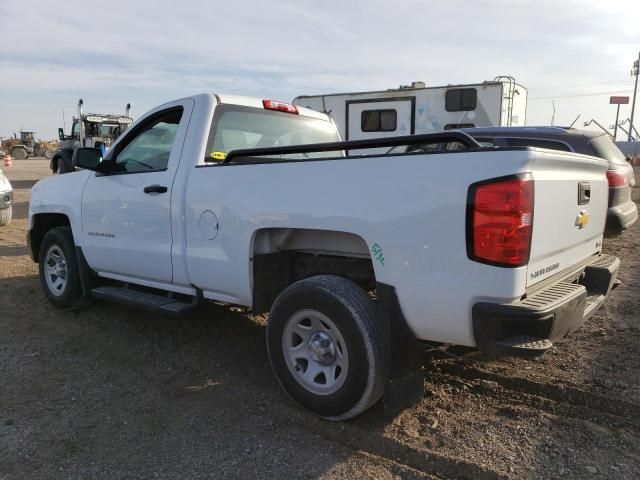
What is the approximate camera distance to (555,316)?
8.22 ft

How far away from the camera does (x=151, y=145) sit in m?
4.36

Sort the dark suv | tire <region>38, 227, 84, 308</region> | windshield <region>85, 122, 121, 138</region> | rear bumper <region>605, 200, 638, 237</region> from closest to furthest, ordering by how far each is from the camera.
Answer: tire <region>38, 227, 84, 308</region> → rear bumper <region>605, 200, 638, 237</region> → the dark suv → windshield <region>85, 122, 121, 138</region>

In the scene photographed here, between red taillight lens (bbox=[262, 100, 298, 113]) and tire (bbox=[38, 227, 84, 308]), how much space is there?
2393 mm

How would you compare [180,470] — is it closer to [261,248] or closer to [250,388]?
[250,388]

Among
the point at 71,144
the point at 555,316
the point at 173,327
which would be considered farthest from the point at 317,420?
the point at 71,144

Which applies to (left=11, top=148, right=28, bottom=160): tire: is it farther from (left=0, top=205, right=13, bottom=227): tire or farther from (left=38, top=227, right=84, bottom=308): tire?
(left=38, top=227, right=84, bottom=308): tire

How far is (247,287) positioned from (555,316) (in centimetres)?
189

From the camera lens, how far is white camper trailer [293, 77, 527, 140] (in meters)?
10.3

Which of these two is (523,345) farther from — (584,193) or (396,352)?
(584,193)

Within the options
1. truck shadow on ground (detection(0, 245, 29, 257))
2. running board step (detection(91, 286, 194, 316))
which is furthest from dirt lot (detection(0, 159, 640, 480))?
truck shadow on ground (detection(0, 245, 29, 257))

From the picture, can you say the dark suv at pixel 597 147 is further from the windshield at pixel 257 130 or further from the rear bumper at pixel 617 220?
the windshield at pixel 257 130

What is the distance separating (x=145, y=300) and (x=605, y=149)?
17.3 ft

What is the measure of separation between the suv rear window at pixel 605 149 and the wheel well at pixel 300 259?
3.83 meters

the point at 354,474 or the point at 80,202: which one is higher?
the point at 80,202
